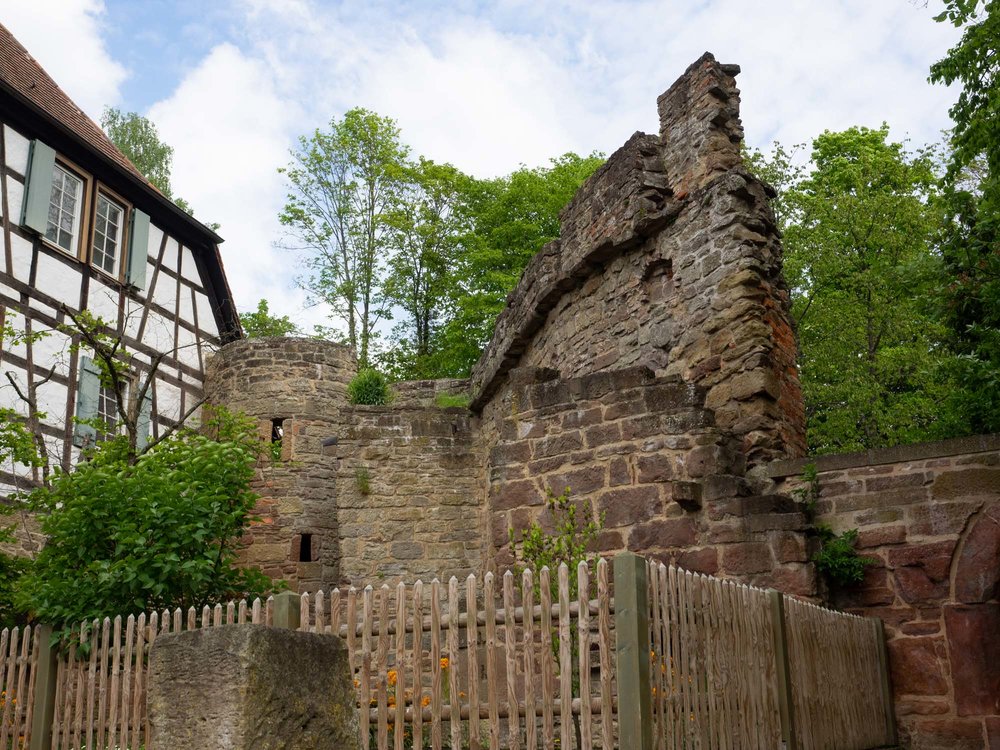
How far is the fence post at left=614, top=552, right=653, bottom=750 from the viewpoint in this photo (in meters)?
3.66

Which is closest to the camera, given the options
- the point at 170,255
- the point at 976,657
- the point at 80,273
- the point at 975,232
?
the point at 976,657

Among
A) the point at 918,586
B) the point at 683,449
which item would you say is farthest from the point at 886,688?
the point at 683,449

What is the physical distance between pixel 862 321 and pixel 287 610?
13667mm

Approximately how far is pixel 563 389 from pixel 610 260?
9.08 ft

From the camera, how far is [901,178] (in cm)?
1914

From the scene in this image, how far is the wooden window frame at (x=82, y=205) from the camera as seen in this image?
14.7m

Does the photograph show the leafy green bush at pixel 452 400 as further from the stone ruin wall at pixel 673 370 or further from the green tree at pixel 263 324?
the green tree at pixel 263 324

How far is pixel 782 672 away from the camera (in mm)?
4969

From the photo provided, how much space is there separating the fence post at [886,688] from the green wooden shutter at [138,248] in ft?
40.6

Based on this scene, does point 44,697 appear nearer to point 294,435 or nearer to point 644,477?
point 644,477

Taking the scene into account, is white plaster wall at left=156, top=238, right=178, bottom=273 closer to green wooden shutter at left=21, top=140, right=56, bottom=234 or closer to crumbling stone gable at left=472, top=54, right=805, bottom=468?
green wooden shutter at left=21, top=140, right=56, bottom=234

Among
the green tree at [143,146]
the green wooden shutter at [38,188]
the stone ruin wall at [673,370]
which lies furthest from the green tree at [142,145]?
the stone ruin wall at [673,370]

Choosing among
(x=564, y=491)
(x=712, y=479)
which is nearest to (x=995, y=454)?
(x=712, y=479)

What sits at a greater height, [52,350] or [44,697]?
[52,350]
